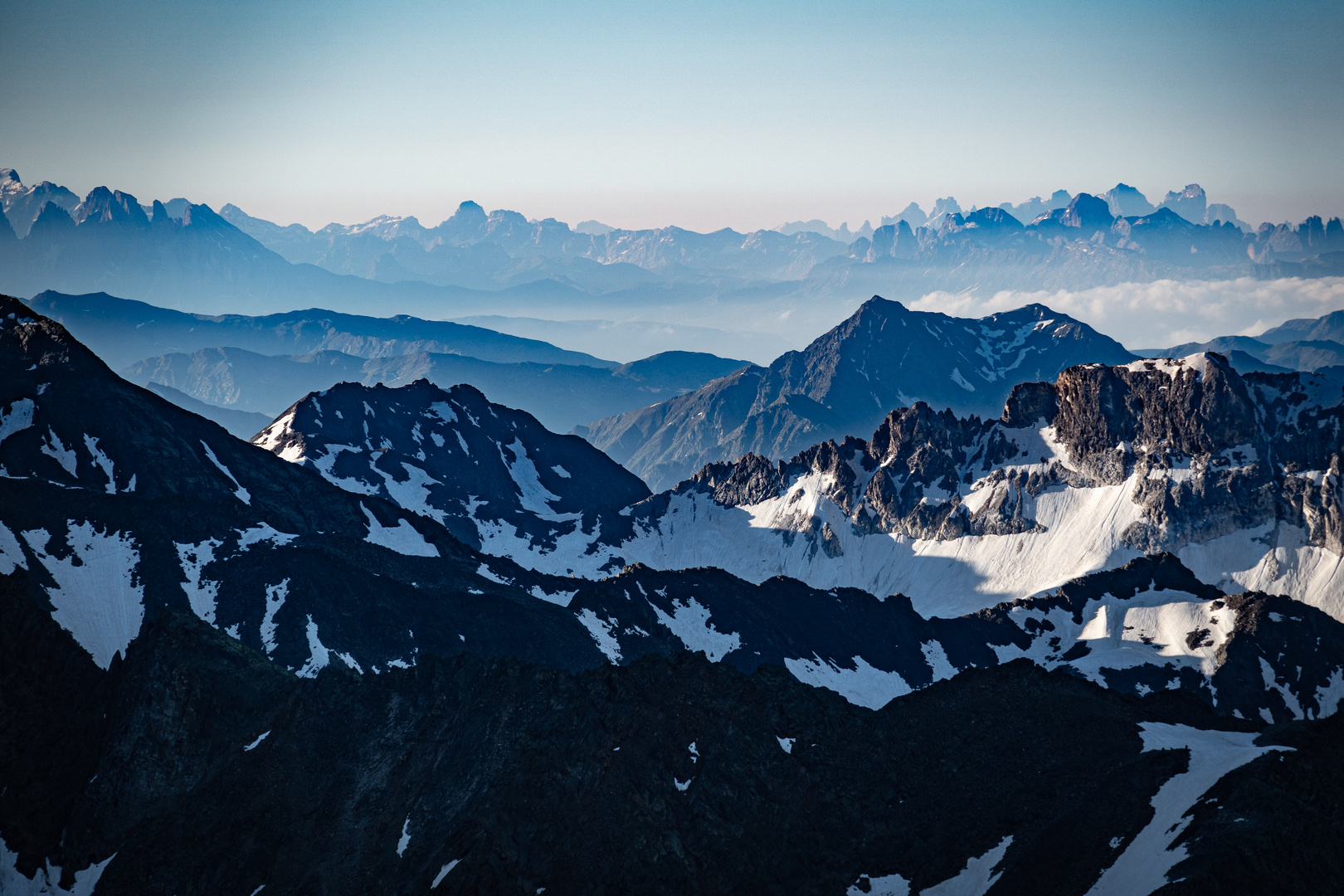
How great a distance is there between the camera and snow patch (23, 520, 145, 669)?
155125 millimetres

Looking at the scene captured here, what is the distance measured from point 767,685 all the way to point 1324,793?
192 feet

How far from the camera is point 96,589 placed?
→ 538 ft

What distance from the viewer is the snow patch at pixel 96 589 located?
509 ft

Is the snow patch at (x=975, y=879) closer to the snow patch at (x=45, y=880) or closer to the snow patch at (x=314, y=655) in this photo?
the snow patch at (x=45, y=880)

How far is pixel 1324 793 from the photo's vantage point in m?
101

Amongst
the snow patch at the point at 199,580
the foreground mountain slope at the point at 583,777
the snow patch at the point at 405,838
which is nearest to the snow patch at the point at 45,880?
the foreground mountain slope at the point at 583,777

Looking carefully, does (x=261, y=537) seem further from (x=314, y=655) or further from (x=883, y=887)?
(x=883, y=887)

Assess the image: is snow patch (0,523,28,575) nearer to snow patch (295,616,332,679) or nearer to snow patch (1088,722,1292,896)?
snow patch (295,616,332,679)

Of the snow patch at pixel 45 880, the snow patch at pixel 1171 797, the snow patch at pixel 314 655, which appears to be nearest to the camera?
the snow patch at pixel 1171 797

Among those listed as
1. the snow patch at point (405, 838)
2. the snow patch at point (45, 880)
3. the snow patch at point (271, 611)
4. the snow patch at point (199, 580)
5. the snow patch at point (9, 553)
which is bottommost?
the snow patch at point (45, 880)

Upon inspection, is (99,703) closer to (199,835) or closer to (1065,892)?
(199,835)

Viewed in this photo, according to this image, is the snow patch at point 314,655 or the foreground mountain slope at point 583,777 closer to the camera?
the foreground mountain slope at point 583,777

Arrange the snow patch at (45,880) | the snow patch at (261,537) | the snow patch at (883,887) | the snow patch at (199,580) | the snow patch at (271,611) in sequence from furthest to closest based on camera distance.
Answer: the snow patch at (261,537) → the snow patch at (199,580) → the snow patch at (271,611) → the snow patch at (45,880) → the snow patch at (883,887)

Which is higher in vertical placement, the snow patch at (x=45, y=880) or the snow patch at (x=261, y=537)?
the snow patch at (x=261, y=537)
